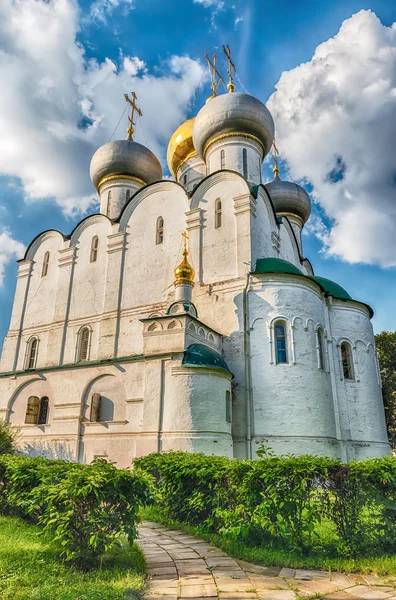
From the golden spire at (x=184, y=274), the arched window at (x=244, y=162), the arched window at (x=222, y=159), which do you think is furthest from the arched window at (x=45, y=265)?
the arched window at (x=244, y=162)

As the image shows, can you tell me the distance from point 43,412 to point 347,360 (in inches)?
365

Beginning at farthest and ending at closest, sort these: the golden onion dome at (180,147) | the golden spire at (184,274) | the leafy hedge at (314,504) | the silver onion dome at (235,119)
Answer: the golden onion dome at (180,147) → the silver onion dome at (235,119) → the golden spire at (184,274) → the leafy hedge at (314,504)

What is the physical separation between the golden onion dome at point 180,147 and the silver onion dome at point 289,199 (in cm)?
406

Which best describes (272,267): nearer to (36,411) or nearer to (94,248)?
(94,248)

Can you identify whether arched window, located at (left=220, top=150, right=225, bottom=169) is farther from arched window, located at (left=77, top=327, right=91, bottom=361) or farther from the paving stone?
the paving stone

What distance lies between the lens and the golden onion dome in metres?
19.5

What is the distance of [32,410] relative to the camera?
40.9 feet

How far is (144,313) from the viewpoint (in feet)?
45.9

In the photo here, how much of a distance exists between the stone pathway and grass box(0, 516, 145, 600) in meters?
0.21

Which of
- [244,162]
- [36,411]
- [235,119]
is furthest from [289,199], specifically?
[36,411]

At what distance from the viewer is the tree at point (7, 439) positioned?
11086mm

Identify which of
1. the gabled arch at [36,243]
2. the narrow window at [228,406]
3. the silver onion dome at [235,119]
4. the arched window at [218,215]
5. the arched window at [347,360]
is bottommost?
the narrow window at [228,406]

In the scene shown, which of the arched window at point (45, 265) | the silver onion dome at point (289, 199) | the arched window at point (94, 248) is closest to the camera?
the arched window at point (94, 248)

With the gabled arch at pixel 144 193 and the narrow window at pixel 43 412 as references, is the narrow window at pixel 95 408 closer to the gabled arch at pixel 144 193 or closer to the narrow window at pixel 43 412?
the narrow window at pixel 43 412
